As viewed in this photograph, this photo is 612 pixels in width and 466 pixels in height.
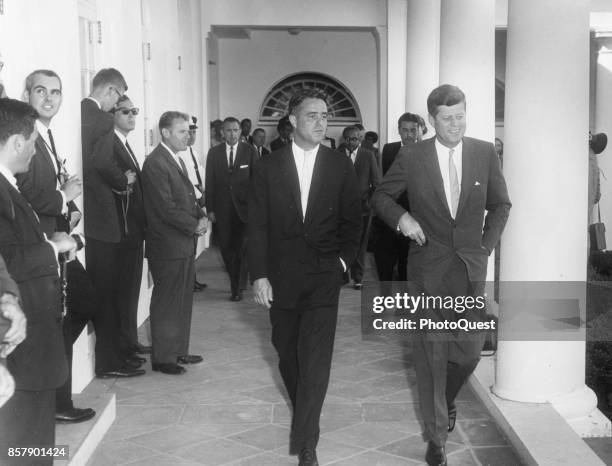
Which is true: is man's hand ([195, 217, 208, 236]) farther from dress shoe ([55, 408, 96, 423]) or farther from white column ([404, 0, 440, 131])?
white column ([404, 0, 440, 131])

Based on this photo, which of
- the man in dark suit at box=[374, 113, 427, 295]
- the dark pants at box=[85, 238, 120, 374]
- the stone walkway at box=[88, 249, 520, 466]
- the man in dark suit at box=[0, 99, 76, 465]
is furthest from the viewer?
the man in dark suit at box=[374, 113, 427, 295]

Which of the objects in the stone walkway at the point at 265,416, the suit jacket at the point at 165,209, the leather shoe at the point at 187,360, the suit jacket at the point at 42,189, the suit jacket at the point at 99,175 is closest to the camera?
the suit jacket at the point at 42,189

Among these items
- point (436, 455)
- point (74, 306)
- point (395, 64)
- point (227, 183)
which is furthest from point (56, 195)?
point (395, 64)

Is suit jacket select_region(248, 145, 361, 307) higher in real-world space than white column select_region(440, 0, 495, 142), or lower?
lower

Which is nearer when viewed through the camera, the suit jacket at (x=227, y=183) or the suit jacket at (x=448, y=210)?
the suit jacket at (x=448, y=210)

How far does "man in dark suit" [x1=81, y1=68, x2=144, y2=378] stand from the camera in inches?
234

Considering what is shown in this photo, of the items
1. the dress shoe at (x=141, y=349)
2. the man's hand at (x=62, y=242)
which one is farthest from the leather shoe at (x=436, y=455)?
the dress shoe at (x=141, y=349)

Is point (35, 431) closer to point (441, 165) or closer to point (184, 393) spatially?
point (441, 165)

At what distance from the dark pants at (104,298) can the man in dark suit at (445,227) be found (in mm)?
2224

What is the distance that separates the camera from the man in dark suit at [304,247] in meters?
4.61

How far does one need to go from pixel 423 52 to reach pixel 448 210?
749 centimetres

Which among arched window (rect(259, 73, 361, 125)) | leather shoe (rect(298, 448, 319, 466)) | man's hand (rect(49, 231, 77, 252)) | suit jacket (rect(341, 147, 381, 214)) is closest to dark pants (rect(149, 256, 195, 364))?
leather shoe (rect(298, 448, 319, 466))

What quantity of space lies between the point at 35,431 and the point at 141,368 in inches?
127

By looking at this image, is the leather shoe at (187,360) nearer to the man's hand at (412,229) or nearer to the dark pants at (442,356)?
the dark pants at (442,356)
